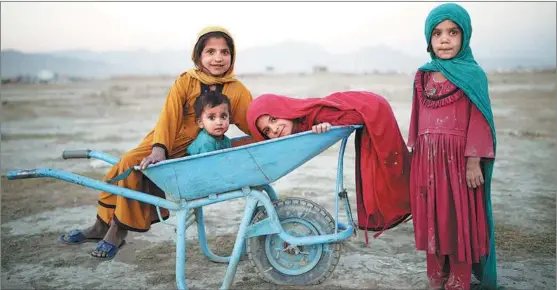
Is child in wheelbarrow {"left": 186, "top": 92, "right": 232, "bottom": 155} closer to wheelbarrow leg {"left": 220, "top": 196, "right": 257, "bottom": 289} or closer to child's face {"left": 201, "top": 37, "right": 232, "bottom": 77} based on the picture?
child's face {"left": 201, "top": 37, "right": 232, "bottom": 77}

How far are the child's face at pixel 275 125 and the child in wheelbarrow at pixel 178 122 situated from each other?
0.60 metres

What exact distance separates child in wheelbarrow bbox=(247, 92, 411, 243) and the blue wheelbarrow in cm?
11

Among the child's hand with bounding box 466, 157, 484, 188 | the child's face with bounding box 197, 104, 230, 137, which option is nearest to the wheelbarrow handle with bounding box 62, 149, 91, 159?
the child's face with bounding box 197, 104, 230, 137

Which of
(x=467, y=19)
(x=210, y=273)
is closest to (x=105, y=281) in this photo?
(x=210, y=273)

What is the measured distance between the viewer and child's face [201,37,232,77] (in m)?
3.59

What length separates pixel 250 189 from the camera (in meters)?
3.12

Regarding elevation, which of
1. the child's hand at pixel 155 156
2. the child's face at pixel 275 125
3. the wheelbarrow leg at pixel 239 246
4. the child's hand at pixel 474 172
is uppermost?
the child's face at pixel 275 125

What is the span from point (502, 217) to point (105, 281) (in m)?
3.73

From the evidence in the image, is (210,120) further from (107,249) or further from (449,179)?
(449,179)

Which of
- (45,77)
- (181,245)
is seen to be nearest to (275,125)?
(181,245)

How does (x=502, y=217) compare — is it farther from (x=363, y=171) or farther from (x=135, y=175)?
(x=135, y=175)

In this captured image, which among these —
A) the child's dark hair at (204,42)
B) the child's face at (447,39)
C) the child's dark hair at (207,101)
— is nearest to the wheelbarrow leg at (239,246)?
the child's dark hair at (207,101)

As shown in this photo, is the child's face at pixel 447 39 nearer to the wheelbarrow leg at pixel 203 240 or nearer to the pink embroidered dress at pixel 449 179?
the pink embroidered dress at pixel 449 179

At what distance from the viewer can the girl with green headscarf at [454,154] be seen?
294cm
